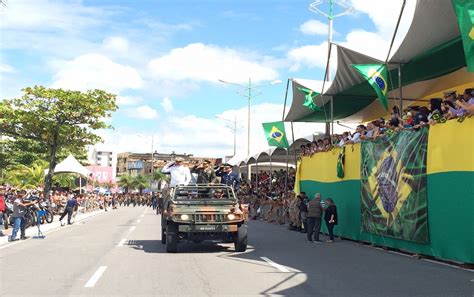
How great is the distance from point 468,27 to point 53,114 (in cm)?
2773

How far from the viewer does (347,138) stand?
19.1 m

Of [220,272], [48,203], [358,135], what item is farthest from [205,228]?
[48,203]

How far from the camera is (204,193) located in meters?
16.4

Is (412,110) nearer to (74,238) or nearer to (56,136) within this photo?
(74,238)

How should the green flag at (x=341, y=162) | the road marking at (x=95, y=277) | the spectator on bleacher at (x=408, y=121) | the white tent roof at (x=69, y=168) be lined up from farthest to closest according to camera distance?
1. the white tent roof at (x=69, y=168)
2. the green flag at (x=341, y=162)
3. the spectator on bleacher at (x=408, y=121)
4. the road marking at (x=95, y=277)

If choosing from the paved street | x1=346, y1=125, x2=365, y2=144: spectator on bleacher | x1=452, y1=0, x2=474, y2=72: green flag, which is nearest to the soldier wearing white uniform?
the paved street

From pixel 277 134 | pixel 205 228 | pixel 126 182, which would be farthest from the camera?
pixel 126 182

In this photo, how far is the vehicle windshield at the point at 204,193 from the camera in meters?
15.8

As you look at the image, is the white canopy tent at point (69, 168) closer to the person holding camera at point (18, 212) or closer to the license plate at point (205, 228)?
the person holding camera at point (18, 212)

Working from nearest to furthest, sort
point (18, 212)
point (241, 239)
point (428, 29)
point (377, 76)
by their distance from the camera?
point (241, 239) < point (428, 29) < point (377, 76) < point (18, 212)

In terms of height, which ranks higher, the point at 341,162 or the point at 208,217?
the point at 341,162

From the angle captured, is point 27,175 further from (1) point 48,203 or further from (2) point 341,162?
(2) point 341,162

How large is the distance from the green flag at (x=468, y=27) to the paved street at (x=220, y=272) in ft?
14.3

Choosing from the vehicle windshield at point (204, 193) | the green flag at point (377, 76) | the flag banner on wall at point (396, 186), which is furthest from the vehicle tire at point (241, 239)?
the green flag at point (377, 76)
